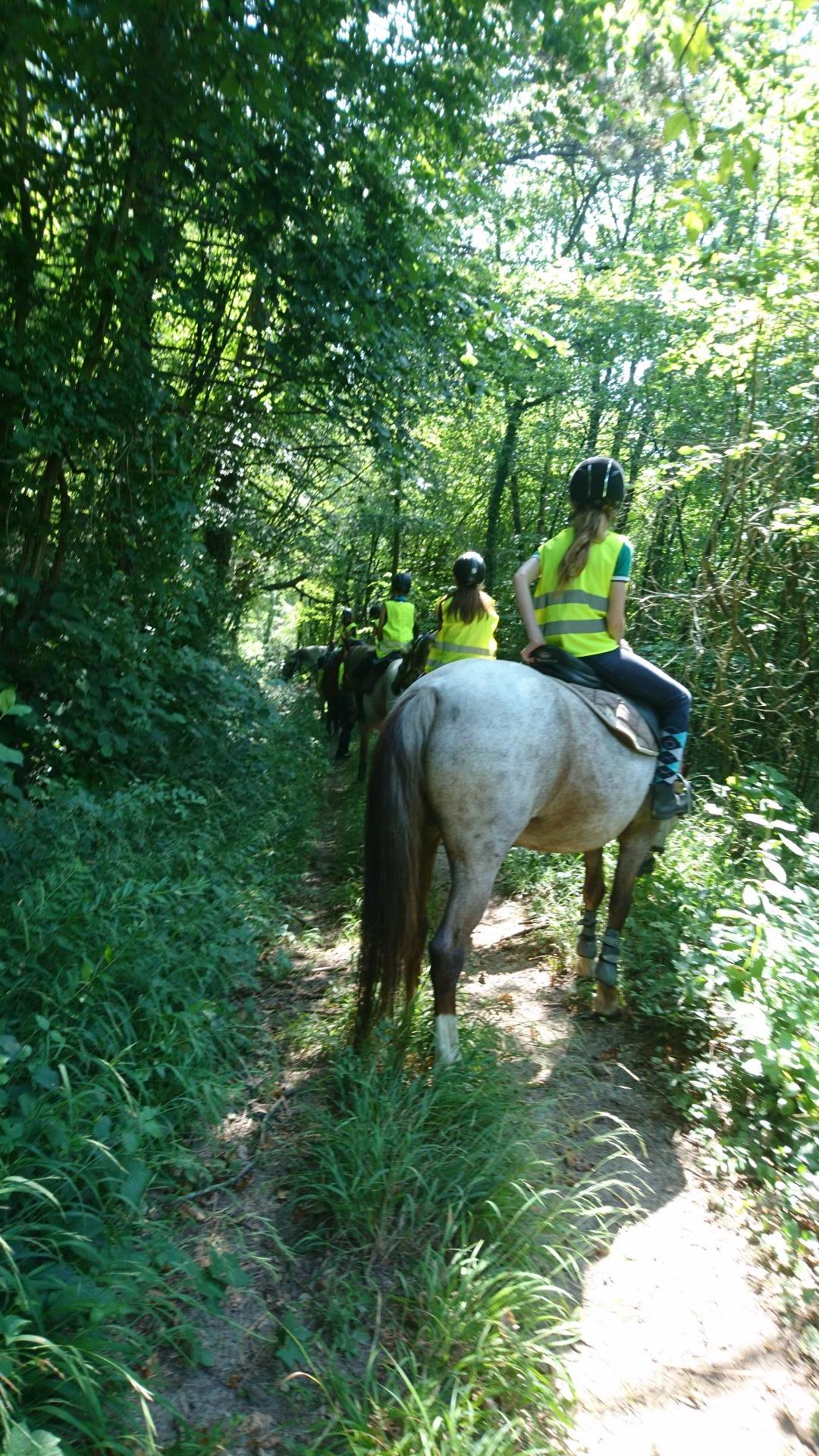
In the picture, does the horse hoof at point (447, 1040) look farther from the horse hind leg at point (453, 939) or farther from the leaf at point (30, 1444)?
the leaf at point (30, 1444)

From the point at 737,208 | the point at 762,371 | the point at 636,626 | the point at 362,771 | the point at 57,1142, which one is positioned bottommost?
the point at 362,771

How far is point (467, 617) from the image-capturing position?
262 inches

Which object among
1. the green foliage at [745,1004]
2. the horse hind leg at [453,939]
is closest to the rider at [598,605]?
the green foliage at [745,1004]

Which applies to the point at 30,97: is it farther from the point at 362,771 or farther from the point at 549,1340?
the point at 362,771

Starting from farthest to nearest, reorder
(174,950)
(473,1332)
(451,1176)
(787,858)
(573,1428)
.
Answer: (787,858) → (174,950) → (451,1176) → (473,1332) → (573,1428)

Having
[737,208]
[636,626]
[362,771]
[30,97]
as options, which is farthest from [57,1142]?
[737,208]

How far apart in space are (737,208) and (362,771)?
7850 mm

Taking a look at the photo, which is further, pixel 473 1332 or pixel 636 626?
pixel 636 626

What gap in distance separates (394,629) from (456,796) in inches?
266

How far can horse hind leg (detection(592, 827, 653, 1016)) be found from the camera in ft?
14.2

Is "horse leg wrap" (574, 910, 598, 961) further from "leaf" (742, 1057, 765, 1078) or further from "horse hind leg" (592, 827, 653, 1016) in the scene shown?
"leaf" (742, 1057, 765, 1078)

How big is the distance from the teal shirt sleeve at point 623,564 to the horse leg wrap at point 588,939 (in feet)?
6.11

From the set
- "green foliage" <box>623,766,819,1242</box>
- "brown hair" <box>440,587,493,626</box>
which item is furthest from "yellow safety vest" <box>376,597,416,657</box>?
"green foliage" <box>623,766,819,1242</box>

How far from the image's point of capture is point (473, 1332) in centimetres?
218
